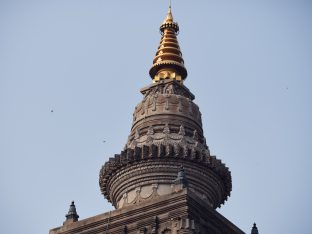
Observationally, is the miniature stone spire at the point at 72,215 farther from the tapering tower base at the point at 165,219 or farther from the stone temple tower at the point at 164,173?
the tapering tower base at the point at 165,219

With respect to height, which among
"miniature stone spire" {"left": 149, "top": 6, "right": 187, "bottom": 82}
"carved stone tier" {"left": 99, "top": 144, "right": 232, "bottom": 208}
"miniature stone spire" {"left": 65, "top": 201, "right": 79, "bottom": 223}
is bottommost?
"miniature stone spire" {"left": 65, "top": 201, "right": 79, "bottom": 223}

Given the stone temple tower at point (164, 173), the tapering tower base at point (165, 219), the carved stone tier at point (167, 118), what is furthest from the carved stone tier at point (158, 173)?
the tapering tower base at point (165, 219)

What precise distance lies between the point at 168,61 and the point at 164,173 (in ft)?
31.7

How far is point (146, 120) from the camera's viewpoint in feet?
220

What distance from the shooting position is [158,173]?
6344cm

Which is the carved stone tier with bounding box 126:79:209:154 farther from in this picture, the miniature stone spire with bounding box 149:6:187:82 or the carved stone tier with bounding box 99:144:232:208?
the miniature stone spire with bounding box 149:6:187:82

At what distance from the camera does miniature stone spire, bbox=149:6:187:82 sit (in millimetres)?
70188

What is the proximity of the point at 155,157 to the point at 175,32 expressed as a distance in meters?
12.9

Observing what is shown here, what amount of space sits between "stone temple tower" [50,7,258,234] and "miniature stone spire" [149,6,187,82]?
0.06 meters

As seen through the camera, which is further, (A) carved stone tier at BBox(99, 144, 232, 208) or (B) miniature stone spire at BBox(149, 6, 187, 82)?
(B) miniature stone spire at BBox(149, 6, 187, 82)

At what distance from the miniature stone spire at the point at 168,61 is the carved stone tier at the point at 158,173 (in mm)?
7130

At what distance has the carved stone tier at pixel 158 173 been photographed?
2490 inches

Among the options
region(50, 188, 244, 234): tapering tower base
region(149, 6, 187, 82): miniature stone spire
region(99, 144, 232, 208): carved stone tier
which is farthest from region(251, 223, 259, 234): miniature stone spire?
region(149, 6, 187, 82): miniature stone spire

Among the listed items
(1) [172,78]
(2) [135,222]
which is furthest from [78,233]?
(1) [172,78]
